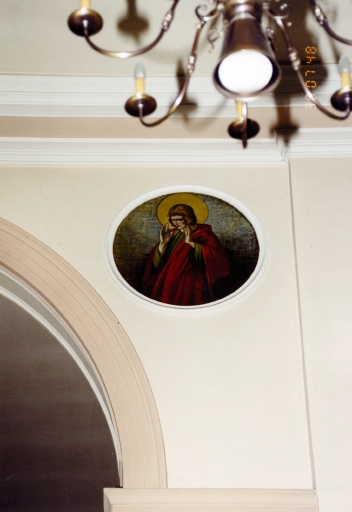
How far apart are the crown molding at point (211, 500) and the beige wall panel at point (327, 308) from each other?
0.52 feet

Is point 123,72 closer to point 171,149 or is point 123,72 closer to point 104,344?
point 171,149

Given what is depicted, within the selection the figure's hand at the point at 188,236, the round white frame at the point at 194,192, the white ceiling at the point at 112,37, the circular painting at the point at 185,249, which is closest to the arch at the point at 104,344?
the round white frame at the point at 194,192

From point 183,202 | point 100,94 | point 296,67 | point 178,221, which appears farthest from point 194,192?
point 296,67

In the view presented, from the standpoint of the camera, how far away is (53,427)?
29.2 feet

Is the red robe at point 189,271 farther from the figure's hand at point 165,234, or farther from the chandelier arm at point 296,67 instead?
the chandelier arm at point 296,67

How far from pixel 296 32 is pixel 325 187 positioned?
3.76 feet

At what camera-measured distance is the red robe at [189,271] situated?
14.5 ft

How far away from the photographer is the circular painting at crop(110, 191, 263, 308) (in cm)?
446

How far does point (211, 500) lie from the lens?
378 centimetres

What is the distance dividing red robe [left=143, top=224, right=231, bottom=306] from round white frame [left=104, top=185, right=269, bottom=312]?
0.06 m

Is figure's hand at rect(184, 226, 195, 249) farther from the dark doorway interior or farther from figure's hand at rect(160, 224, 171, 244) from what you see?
the dark doorway interior

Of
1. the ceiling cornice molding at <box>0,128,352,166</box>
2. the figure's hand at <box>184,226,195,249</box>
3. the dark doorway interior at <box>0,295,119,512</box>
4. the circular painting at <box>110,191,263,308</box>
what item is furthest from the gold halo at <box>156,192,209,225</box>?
the dark doorway interior at <box>0,295,119,512</box>

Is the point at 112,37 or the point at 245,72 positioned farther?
the point at 112,37

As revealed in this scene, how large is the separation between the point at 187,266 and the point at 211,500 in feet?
5.27
